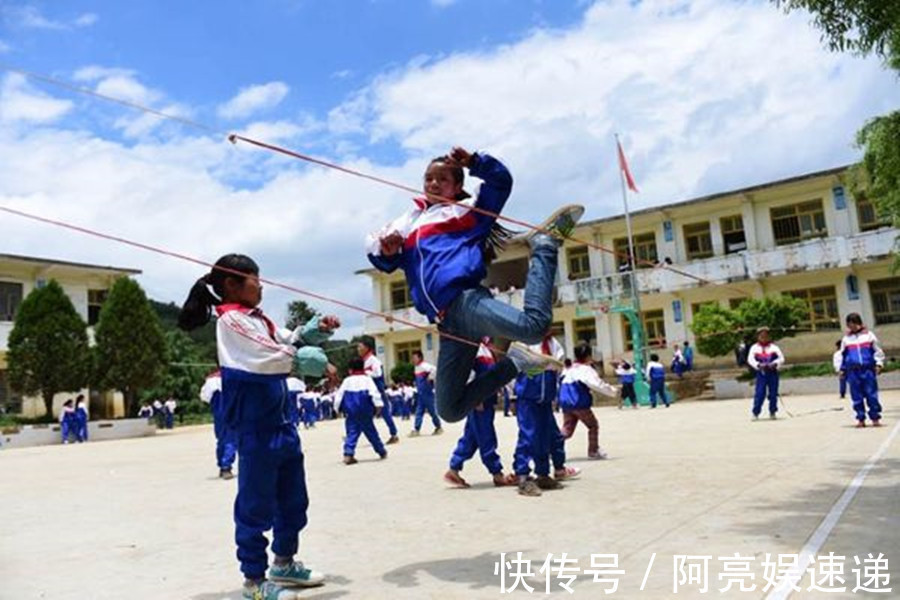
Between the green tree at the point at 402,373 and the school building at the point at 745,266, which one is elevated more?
the school building at the point at 745,266

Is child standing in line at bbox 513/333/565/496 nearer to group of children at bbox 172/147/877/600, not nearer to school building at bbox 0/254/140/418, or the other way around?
group of children at bbox 172/147/877/600

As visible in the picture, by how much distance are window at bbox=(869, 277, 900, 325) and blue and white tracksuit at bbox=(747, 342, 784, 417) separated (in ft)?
71.4

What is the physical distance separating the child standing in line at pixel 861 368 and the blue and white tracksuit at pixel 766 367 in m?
1.87

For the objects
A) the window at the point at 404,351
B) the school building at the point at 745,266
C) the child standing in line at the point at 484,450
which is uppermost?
the school building at the point at 745,266

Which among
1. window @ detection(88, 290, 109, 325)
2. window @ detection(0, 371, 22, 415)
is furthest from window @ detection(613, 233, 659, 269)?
window @ detection(0, 371, 22, 415)

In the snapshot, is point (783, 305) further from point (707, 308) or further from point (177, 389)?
point (177, 389)

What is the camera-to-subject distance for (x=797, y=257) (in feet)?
115

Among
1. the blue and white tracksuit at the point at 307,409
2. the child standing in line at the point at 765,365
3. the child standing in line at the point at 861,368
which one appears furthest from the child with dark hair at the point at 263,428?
the blue and white tracksuit at the point at 307,409

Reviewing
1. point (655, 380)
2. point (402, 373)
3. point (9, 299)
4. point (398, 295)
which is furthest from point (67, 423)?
point (398, 295)

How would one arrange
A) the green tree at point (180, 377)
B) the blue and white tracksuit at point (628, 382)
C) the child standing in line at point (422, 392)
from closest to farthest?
the child standing in line at point (422, 392) < the blue and white tracksuit at point (628, 382) < the green tree at point (180, 377)

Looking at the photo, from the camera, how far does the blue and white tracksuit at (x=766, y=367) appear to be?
1511 cm

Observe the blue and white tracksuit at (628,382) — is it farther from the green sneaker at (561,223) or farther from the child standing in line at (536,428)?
the green sneaker at (561,223)

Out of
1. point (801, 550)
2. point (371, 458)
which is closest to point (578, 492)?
point (801, 550)

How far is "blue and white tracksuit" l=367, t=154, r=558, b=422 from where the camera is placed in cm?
460
